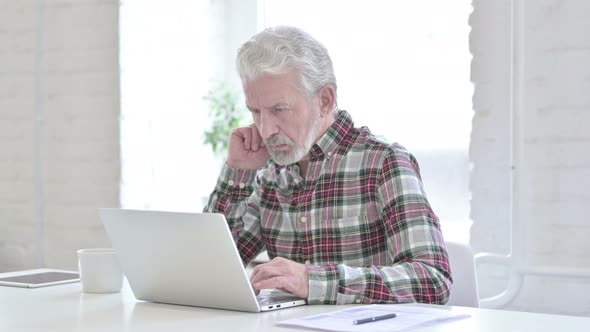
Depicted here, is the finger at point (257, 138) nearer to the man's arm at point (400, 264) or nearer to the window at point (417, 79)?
the man's arm at point (400, 264)

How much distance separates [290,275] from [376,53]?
4.89 ft

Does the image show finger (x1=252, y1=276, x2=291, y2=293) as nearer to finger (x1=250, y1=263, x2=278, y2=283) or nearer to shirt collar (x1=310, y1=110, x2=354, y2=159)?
finger (x1=250, y1=263, x2=278, y2=283)

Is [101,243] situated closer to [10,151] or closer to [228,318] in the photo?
[10,151]

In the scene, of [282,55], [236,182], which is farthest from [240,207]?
[282,55]

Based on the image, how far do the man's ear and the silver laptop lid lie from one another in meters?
0.59

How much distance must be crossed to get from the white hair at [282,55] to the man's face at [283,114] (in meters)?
0.02

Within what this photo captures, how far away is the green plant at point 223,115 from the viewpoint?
3180 millimetres

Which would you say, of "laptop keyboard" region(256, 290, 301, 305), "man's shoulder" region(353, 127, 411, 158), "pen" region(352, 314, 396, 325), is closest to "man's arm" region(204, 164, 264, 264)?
"man's shoulder" region(353, 127, 411, 158)

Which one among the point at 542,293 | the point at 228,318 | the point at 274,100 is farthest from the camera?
the point at 542,293

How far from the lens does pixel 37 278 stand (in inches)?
73.5

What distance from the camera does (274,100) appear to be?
181 centimetres

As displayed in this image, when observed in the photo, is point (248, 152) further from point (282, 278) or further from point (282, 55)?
point (282, 278)

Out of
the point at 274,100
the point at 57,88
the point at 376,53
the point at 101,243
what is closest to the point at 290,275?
the point at 274,100

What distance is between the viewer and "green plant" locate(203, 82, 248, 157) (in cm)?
318
